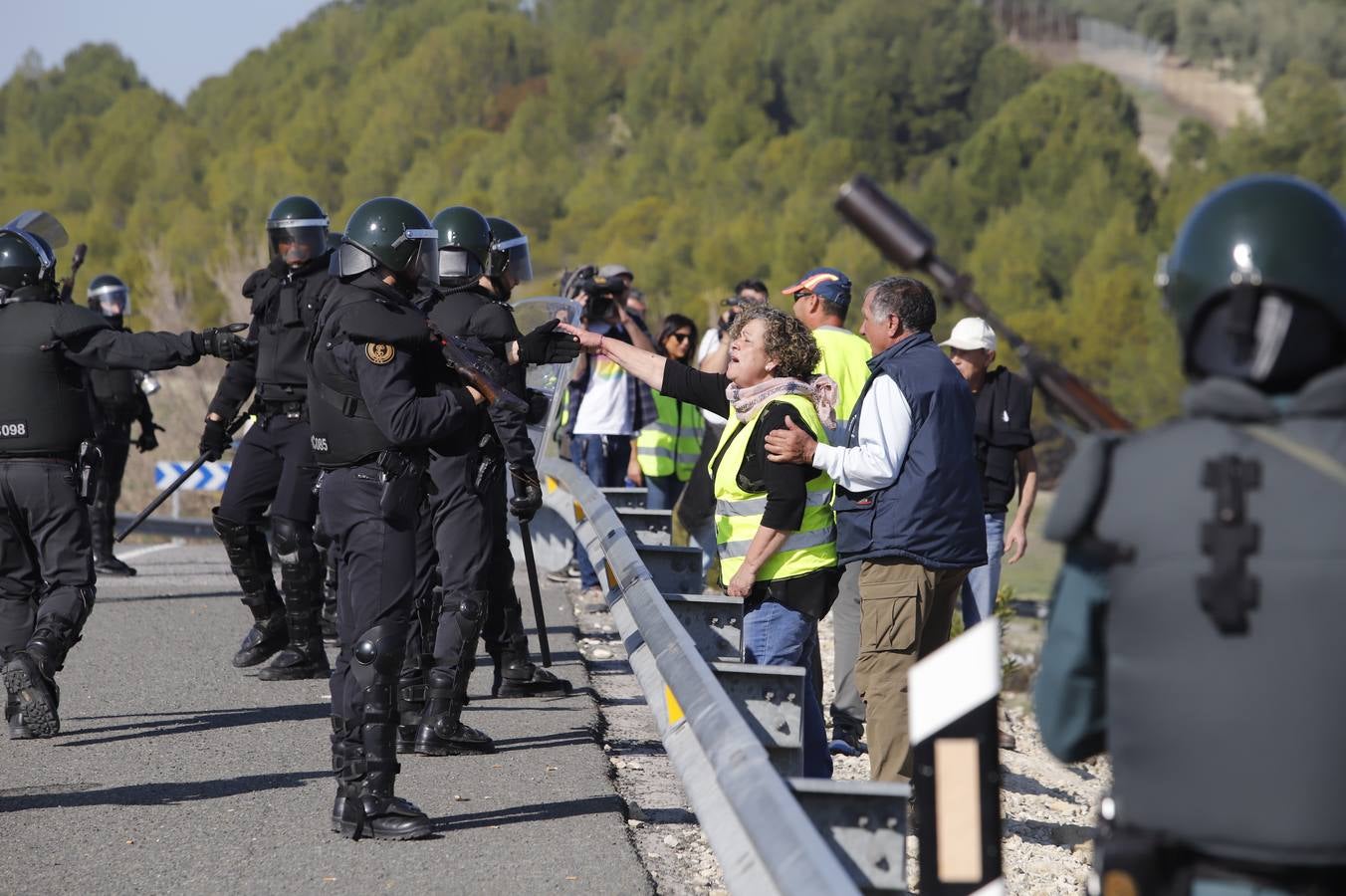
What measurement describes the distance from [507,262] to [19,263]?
7.18 feet

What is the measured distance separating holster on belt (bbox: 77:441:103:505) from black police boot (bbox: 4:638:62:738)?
2.64 ft

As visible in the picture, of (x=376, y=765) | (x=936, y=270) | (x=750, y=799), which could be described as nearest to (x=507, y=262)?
(x=376, y=765)

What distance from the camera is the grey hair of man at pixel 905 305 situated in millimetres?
6711

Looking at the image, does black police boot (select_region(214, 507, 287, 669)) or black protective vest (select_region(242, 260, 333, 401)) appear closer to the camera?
black protective vest (select_region(242, 260, 333, 401))

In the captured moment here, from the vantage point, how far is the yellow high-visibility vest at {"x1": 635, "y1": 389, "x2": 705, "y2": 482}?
12.3 meters

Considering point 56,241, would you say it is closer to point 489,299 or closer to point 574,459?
point 489,299

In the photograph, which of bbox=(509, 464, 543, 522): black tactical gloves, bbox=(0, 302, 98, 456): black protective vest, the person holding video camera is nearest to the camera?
bbox=(0, 302, 98, 456): black protective vest

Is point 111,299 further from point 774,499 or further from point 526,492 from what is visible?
point 774,499

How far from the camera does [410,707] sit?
7.80 meters

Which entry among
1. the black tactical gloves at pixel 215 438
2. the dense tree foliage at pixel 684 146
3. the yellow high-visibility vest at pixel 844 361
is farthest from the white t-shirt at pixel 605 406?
the dense tree foliage at pixel 684 146

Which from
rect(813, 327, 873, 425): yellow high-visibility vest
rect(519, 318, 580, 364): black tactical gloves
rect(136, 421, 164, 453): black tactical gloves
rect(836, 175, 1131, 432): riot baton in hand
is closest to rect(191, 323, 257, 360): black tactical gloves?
rect(519, 318, 580, 364): black tactical gloves

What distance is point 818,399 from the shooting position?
20.9 ft

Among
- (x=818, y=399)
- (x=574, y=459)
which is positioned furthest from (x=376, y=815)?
(x=574, y=459)

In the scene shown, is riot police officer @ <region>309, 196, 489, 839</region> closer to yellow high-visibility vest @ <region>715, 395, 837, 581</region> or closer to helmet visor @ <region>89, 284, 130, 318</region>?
yellow high-visibility vest @ <region>715, 395, 837, 581</region>
